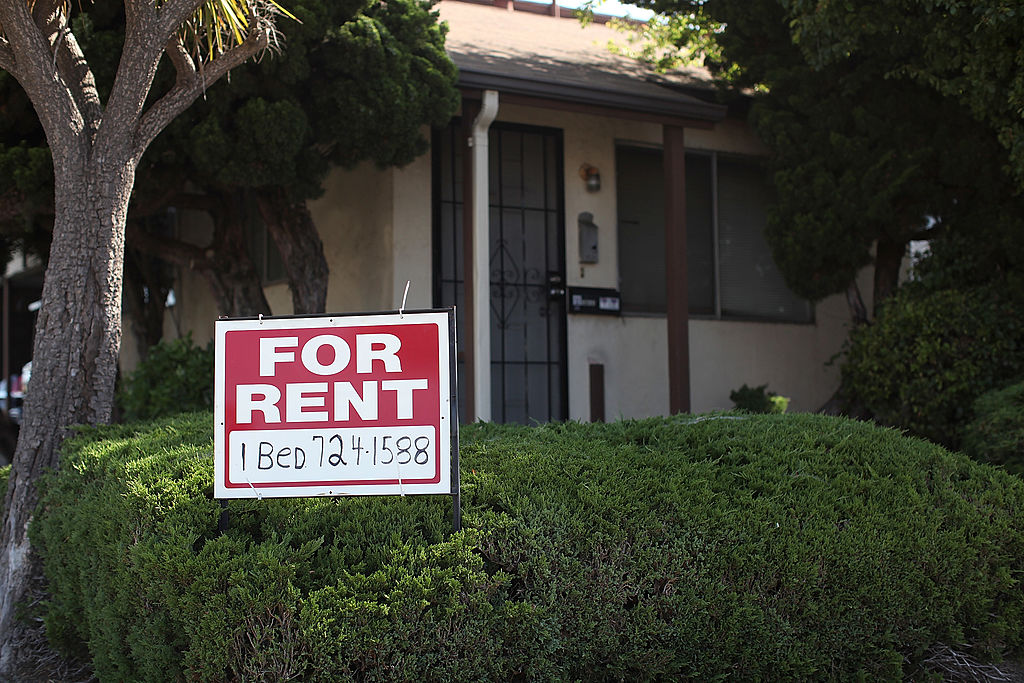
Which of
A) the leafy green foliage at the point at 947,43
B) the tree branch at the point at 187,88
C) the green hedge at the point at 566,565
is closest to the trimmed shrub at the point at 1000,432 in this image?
the green hedge at the point at 566,565

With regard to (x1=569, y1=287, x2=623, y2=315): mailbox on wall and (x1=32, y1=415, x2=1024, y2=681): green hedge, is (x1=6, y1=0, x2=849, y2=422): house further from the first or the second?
(x1=32, y1=415, x2=1024, y2=681): green hedge

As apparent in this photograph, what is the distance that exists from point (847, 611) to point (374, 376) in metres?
2.09

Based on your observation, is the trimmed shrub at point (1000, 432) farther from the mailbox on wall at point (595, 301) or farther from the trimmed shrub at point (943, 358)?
the mailbox on wall at point (595, 301)

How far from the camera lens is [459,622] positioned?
3.33m

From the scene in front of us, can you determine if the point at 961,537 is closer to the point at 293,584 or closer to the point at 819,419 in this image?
the point at 819,419

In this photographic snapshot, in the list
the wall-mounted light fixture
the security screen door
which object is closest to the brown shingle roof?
the security screen door

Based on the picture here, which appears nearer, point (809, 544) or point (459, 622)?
point (459, 622)

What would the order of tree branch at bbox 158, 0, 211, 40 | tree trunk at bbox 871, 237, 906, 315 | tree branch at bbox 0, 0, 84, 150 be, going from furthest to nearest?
tree trunk at bbox 871, 237, 906, 315
tree branch at bbox 158, 0, 211, 40
tree branch at bbox 0, 0, 84, 150

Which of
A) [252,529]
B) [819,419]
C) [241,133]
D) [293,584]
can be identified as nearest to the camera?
[293,584]

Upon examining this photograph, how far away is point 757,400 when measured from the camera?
950 cm

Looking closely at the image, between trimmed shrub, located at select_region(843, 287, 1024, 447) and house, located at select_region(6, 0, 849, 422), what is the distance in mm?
1703

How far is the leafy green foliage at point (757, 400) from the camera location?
31.0 ft

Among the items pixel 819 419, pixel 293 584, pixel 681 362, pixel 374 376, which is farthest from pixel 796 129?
pixel 293 584

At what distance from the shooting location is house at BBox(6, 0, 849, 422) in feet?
27.8
